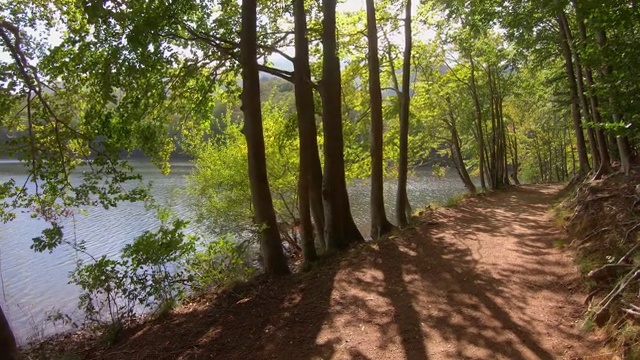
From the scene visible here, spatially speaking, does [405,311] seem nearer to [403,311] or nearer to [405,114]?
[403,311]

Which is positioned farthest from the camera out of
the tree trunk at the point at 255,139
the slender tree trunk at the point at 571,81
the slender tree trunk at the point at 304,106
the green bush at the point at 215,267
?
the slender tree trunk at the point at 571,81

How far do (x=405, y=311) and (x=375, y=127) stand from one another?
5.17 meters

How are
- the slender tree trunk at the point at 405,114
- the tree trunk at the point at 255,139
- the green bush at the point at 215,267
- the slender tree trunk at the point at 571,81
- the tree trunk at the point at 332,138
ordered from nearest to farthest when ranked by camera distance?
1. the tree trunk at the point at 255,139
2. the green bush at the point at 215,267
3. the tree trunk at the point at 332,138
4. the slender tree trunk at the point at 405,114
5. the slender tree trunk at the point at 571,81

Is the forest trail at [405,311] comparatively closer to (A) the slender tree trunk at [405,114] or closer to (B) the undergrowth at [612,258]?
(B) the undergrowth at [612,258]

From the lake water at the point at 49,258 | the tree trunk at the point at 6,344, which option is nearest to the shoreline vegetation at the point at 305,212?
the tree trunk at the point at 6,344

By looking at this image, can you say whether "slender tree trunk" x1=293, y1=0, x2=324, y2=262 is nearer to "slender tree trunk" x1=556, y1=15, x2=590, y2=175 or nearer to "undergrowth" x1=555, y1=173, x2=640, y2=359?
"undergrowth" x1=555, y1=173, x2=640, y2=359

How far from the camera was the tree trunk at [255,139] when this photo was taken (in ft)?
24.3

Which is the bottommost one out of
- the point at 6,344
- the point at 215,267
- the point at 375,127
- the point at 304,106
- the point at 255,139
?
the point at 6,344

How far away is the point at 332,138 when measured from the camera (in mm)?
8906

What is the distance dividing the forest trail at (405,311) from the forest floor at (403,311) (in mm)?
15

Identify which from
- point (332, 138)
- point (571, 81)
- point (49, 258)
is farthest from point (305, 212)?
point (49, 258)

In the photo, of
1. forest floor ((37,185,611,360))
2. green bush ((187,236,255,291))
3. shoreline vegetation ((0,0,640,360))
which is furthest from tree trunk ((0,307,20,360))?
green bush ((187,236,255,291))

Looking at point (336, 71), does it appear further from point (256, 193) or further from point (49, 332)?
point (49, 332)

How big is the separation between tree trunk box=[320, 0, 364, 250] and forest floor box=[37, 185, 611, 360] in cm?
106
